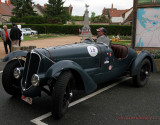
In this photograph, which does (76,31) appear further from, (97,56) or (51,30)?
(97,56)

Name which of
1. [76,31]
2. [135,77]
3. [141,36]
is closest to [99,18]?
[76,31]

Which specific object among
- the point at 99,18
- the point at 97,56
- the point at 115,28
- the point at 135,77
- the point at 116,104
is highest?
the point at 99,18

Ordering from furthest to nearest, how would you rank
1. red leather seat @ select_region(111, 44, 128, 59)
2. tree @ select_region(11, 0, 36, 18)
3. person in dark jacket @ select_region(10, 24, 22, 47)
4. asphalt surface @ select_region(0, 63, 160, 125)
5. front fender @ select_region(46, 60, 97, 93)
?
tree @ select_region(11, 0, 36, 18) → person in dark jacket @ select_region(10, 24, 22, 47) → red leather seat @ select_region(111, 44, 128, 59) → asphalt surface @ select_region(0, 63, 160, 125) → front fender @ select_region(46, 60, 97, 93)

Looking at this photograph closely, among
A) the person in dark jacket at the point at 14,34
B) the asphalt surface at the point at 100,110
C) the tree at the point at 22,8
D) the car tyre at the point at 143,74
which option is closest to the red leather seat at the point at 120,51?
the car tyre at the point at 143,74

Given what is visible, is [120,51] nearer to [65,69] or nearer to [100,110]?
[100,110]

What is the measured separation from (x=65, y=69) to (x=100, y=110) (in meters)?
1.10

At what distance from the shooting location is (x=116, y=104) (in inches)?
147

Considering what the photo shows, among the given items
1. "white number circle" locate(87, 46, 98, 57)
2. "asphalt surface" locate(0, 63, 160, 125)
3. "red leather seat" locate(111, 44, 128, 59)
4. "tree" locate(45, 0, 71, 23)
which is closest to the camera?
"asphalt surface" locate(0, 63, 160, 125)

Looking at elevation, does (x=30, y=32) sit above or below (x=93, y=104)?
above

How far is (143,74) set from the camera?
16.3 feet

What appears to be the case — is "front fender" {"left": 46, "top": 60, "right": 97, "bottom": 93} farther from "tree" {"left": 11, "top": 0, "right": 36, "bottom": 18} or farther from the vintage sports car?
"tree" {"left": 11, "top": 0, "right": 36, "bottom": 18}

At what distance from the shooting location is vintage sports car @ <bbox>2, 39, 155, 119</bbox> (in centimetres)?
295

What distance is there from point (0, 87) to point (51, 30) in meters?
32.8

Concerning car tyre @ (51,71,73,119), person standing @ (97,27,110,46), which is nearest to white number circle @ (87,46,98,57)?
person standing @ (97,27,110,46)
